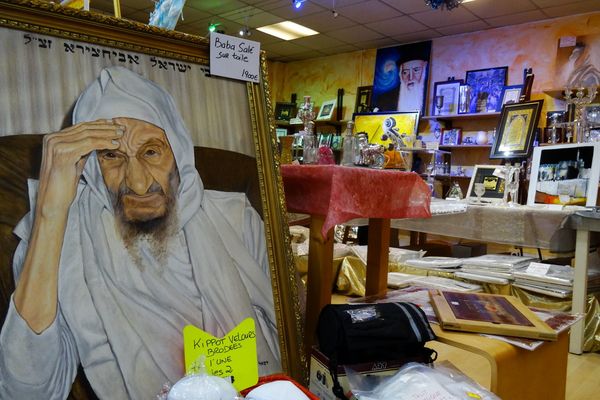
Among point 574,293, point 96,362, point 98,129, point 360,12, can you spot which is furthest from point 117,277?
point 360,12

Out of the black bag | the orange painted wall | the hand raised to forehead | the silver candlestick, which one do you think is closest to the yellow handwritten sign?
the black bag

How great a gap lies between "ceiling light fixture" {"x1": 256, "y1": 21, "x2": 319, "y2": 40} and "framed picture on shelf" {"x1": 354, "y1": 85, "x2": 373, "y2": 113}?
1.21 metres

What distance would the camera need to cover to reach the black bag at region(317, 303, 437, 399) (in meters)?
1.00

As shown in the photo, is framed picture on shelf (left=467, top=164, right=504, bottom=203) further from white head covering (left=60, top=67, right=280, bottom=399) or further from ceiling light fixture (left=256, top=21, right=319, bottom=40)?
ceiling light fixture (left=256, top=21, right=319, bottom=40)

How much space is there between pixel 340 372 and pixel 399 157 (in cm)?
130

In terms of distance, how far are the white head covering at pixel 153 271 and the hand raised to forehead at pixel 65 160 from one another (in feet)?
0.05

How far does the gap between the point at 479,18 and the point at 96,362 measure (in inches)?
221

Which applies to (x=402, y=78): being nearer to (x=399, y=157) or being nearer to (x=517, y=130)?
(x=517, y=130)

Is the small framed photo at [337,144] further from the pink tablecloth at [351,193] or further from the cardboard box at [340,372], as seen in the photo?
the cardboard box at [340,372]

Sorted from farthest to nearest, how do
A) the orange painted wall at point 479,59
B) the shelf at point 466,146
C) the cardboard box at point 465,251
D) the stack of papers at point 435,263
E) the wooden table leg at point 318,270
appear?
1. the shelf at point 466,146
2. the orange painted wall at point 479,59
3. the cardboard box at point 465,251
4. the stack of papers at point 435,263
5. the wooden table leg at point 318,270

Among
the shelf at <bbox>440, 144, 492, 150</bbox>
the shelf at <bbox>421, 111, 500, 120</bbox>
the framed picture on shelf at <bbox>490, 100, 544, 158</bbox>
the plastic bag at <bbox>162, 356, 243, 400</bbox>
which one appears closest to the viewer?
the plastic bag at <bbox>162, 356, 243, 400</bbox>

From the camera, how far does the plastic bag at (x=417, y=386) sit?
0.89 metres

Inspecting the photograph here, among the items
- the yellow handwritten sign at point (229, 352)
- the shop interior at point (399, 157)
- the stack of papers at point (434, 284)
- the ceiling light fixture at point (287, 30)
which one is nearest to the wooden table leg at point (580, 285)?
the shop interior at point (399, 157)

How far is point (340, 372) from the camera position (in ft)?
3.36
